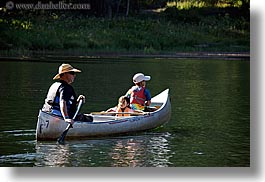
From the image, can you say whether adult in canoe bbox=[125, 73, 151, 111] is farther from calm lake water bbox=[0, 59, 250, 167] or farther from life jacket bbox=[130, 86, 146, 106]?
calm lake water bbox=[0, 59, 250, 167]

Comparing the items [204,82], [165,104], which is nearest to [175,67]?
[204,82]

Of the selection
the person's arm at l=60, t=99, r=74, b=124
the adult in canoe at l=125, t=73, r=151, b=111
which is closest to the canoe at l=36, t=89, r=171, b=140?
the person's arm at l=60, t=99, r=74, b=124

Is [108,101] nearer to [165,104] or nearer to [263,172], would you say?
[165,104]

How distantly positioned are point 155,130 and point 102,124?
3.29ft

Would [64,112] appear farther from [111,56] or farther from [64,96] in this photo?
[111,56]

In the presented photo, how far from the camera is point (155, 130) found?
31.4ft

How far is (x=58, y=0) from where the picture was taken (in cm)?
1255

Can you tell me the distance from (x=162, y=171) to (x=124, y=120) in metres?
2.00

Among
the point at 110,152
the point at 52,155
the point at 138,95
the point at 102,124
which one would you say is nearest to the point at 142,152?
the point at 110,152

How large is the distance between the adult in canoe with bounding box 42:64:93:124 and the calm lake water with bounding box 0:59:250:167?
29 centimetres

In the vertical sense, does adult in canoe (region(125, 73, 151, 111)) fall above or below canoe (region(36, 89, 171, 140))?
above

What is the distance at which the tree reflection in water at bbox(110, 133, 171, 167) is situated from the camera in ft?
24.9

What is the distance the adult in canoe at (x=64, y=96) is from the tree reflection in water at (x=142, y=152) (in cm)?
54

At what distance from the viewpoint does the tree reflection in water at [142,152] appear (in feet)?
24.9
